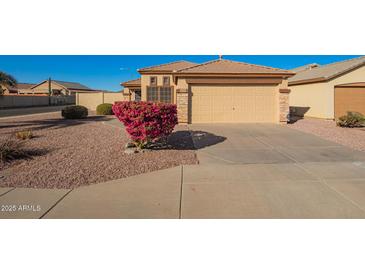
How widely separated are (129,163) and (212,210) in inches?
122

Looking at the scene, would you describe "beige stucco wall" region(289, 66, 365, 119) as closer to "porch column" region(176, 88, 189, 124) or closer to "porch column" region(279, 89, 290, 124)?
"porch column" region(279, 89, 290, 124)

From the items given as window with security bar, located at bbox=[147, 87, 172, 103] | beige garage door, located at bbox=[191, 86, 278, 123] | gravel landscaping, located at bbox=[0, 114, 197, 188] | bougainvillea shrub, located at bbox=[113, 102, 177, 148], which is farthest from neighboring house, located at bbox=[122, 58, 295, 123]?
window with security bar, located at bbox=[147, 87, 172, 103]

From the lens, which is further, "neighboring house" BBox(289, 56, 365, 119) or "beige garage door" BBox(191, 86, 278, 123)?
"neighboring house" BBox(289, 56, 365, 119)

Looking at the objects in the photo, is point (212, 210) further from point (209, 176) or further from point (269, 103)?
point (269, 103)

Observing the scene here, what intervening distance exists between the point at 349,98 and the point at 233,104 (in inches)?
327

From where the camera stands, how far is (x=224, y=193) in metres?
4.66

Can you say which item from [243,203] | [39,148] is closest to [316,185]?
[243,203]

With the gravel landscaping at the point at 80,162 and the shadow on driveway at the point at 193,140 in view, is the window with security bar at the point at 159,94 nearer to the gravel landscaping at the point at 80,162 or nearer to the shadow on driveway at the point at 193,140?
the shadow on driveway at the point at 193,140

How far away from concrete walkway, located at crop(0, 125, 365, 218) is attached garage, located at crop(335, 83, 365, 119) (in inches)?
448

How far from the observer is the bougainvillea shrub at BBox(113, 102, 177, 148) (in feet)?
23.2

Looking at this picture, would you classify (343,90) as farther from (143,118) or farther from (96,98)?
(96,98)

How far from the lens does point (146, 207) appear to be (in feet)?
13.5

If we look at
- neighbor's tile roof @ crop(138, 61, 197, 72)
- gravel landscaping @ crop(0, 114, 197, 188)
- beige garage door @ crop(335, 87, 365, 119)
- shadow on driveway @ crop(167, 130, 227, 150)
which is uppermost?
neighbor's tile roof @ crop(138, 61, 197, 72)

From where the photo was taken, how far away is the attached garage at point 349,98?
54.4ft
